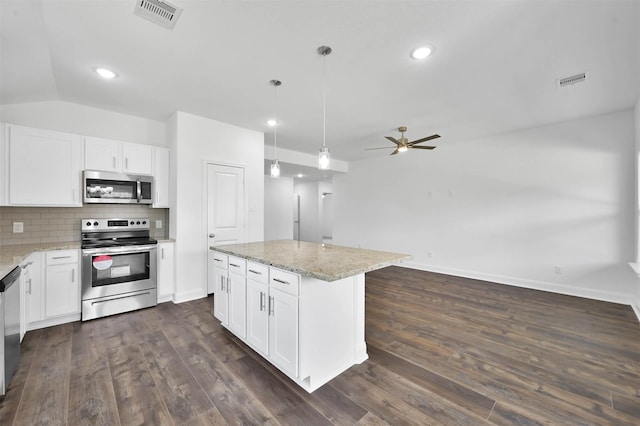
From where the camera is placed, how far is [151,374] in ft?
6.98

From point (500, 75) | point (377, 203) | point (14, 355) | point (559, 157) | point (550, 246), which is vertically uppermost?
point (500, 75)

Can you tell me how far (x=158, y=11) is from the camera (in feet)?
6.17

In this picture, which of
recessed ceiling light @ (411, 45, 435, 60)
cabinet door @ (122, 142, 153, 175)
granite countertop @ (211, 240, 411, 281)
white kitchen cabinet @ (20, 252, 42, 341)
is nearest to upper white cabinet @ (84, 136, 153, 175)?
cabinet door @ (122, 142, 153, 175)

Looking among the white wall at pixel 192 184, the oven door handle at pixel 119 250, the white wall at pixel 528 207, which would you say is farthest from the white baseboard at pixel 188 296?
the white wall at pixel 528 207

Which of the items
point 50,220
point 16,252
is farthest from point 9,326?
point 50,220

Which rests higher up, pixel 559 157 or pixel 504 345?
pixel 559 157

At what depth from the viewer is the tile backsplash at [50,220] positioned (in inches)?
122

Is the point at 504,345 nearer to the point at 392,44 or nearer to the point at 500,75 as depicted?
the point at 500,75

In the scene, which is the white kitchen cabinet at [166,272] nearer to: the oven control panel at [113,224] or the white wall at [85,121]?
the oven control panel at [113,224]

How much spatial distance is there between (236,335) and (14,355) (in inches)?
65.6

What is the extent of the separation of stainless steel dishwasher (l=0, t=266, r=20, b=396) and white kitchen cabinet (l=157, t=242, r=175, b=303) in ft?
4.86

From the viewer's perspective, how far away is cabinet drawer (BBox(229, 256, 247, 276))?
2.52 meters

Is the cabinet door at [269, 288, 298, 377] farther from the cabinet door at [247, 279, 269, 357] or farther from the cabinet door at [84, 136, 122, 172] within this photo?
the cabinet door at [84, 136, 122, 172]

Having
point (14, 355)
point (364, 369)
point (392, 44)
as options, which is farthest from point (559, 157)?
point (14, 355)
